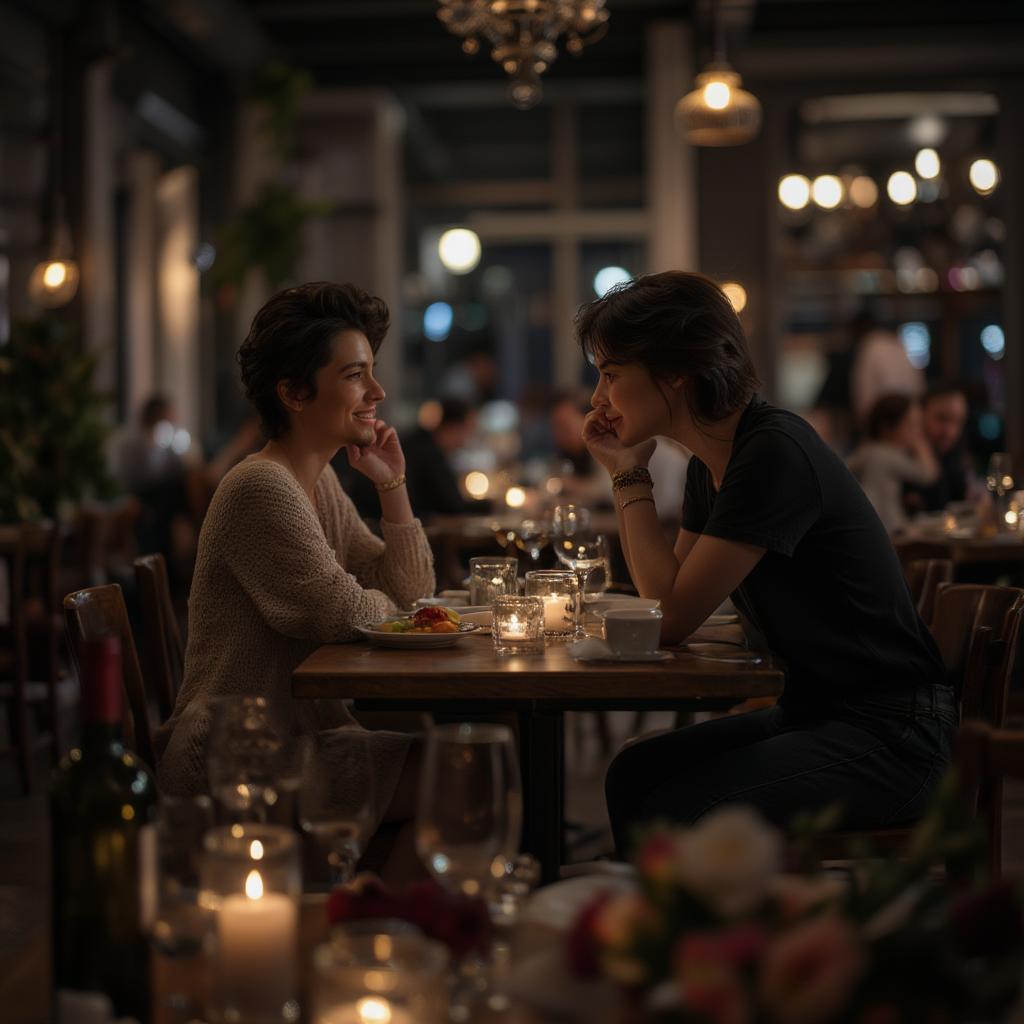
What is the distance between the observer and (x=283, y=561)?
7.95 feet

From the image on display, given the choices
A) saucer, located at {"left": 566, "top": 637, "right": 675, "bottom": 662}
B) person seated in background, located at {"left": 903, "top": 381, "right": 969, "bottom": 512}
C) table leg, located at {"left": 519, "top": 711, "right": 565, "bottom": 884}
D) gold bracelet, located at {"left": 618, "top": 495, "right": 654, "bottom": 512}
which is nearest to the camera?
saucer, located at {"left": 566, "top": 637, "right": 675, "bottom": 662}

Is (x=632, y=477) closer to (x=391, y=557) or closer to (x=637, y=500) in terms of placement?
(x=637, y=500)

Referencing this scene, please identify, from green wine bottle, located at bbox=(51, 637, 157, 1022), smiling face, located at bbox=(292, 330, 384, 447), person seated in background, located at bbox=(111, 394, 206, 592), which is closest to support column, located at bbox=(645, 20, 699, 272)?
person seated in background, located at bbox=(111, 394, 206, 592)

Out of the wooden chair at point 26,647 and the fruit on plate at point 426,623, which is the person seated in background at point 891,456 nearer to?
the wooden chair at point 26,647

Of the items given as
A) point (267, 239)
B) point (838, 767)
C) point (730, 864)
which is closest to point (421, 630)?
point (838, 767)

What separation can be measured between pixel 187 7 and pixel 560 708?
7592mm

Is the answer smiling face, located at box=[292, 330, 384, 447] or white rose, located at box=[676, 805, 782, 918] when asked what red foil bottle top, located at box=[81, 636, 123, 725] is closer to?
white rose, located at box=[676, 805, 782, 918]

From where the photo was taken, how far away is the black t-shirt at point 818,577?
2.28 meters

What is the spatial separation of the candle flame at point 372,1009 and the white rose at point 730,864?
10.1 inches

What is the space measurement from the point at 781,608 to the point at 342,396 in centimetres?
96

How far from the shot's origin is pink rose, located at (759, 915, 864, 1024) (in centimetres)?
79

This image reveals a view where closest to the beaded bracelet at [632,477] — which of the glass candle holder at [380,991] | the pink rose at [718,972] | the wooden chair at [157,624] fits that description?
the wooden chair at [157,624]

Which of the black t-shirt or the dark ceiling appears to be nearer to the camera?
the black t-shirt

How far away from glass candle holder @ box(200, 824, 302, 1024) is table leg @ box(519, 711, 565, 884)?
3.83 ft
